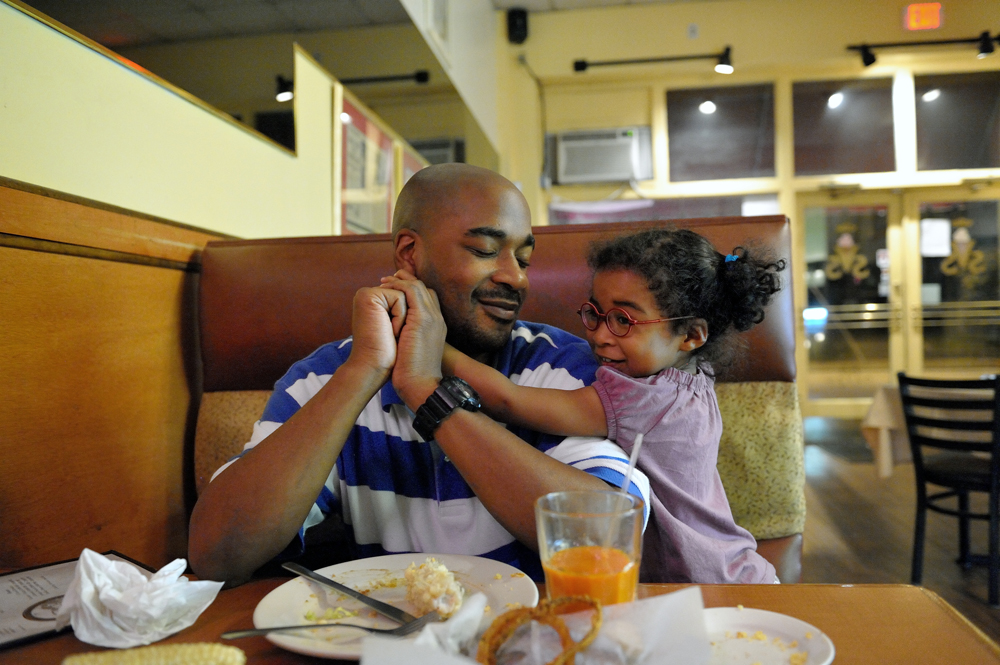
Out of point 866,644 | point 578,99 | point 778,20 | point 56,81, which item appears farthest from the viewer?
point 578,99

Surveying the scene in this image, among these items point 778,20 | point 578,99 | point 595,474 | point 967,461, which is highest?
point 778,20

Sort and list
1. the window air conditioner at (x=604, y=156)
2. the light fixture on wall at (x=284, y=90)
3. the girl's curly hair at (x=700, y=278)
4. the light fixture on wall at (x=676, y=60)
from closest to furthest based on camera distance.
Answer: the girl's curly hair at (x=700, y=278)
the light fixture on wall at (x=284, y=90)
the light fixture on wall at (x=676, y=60)
the window air conditioner at (x=604, y=156)

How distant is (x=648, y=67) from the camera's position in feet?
20.4

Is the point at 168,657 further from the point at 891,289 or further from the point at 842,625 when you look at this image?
the point at 891,289

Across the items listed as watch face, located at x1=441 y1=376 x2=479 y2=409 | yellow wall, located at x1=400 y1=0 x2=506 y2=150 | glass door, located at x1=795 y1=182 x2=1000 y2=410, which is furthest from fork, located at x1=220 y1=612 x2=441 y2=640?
glass door, located at x1=795 y1=182 x2=1000 y2=410

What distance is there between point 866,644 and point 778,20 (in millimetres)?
6553

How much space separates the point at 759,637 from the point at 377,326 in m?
0.76

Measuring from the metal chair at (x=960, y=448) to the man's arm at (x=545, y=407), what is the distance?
2397 mm

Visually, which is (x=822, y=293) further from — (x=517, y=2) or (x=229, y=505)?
(x=229, y=505)

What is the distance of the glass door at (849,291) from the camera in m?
6.48

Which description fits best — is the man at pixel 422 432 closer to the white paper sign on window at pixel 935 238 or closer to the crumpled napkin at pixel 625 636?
the crumpled napkin at pixel 625 636

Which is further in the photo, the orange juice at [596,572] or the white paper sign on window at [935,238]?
the white paper sign on window at [935,238]

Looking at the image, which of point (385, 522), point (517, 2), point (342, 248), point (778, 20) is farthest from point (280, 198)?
point (778, 20)

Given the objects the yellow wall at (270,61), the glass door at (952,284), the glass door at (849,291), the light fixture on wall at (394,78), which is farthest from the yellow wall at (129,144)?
the glass door at (952,284)
